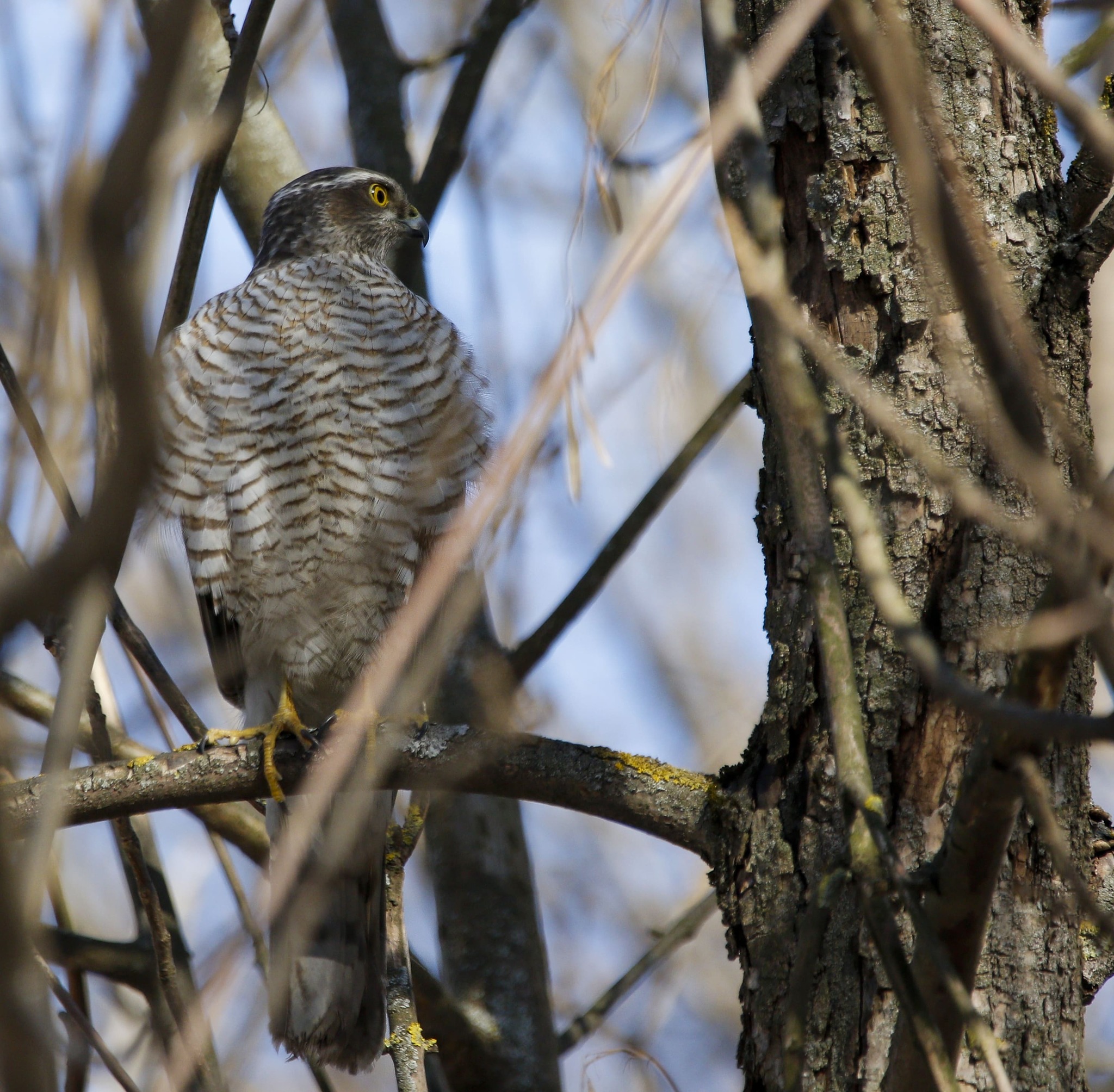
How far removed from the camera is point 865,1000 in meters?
2.04

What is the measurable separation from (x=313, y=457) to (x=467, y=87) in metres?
1.30

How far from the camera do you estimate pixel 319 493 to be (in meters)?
3.79

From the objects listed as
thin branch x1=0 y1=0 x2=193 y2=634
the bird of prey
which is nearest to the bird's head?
the bird of prey

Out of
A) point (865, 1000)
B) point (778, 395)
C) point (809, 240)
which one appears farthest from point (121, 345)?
point (809, 240)

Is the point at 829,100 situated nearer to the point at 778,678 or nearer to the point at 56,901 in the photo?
the point at 778,678

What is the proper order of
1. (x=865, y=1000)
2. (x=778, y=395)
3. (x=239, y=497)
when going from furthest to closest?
(x=239, y=497)
(x=865, y=1000)
(x=778, y=395)

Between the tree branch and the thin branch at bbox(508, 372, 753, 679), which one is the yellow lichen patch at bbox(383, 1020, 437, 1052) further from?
the tree branch

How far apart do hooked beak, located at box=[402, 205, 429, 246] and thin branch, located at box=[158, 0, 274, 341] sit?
54.8 inches

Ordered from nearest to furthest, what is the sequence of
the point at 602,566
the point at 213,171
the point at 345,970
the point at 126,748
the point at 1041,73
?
the point at 1041,73 → the point at 213,171 → the point at 126,748 → the point at 602,566 → the point at 345,970

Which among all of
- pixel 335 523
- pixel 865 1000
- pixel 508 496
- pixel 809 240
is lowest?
pixel 865 1000

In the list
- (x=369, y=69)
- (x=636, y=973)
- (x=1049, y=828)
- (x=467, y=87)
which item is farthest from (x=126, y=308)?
(x=369, y=69)

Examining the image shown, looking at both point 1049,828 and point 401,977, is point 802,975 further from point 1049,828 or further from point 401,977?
point 401,977

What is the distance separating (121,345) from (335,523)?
3.16m

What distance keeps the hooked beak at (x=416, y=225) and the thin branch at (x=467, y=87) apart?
0.21 meters
